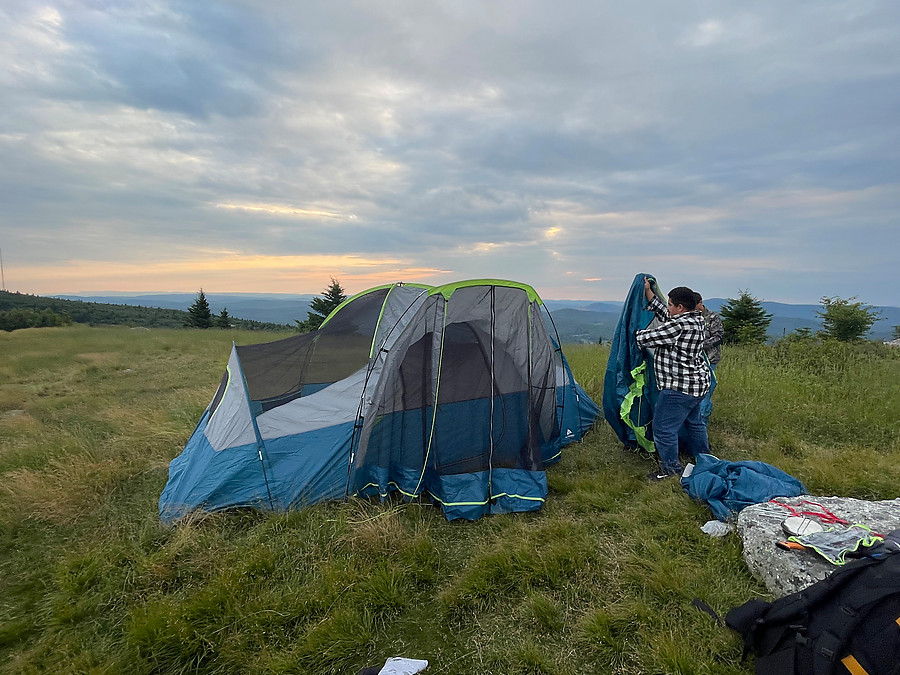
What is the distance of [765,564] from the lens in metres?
2.80

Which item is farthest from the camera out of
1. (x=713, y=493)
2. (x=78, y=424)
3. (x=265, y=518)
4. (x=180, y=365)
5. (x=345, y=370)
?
(x=180, y=365)

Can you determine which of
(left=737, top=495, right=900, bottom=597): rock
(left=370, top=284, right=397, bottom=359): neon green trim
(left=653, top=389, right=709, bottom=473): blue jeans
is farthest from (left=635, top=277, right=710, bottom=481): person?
(left=370, top=284, right=397, bottom=359): neon green trim

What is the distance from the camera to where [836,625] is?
6.53 ft

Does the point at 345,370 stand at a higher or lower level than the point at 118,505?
higher

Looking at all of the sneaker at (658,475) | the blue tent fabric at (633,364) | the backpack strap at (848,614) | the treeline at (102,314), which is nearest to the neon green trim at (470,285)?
the blue tent fabric at (633,364)

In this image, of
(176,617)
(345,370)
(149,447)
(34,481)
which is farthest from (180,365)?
(176,617)

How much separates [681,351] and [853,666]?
2.73m

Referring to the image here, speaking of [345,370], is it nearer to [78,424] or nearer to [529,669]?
[529,669]

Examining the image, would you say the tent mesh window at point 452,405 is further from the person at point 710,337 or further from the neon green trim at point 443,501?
the person at point 710,337

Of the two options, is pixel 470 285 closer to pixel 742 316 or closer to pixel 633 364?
pixel 633 364

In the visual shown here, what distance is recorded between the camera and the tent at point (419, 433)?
13.3 feet

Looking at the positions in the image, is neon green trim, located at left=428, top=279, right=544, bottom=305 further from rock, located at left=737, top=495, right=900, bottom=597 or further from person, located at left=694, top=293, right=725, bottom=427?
rock, located at left=737, top=495, right=900, bottom=597

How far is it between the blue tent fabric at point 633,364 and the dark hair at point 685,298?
607 millimetres

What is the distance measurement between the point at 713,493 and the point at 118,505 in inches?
230
